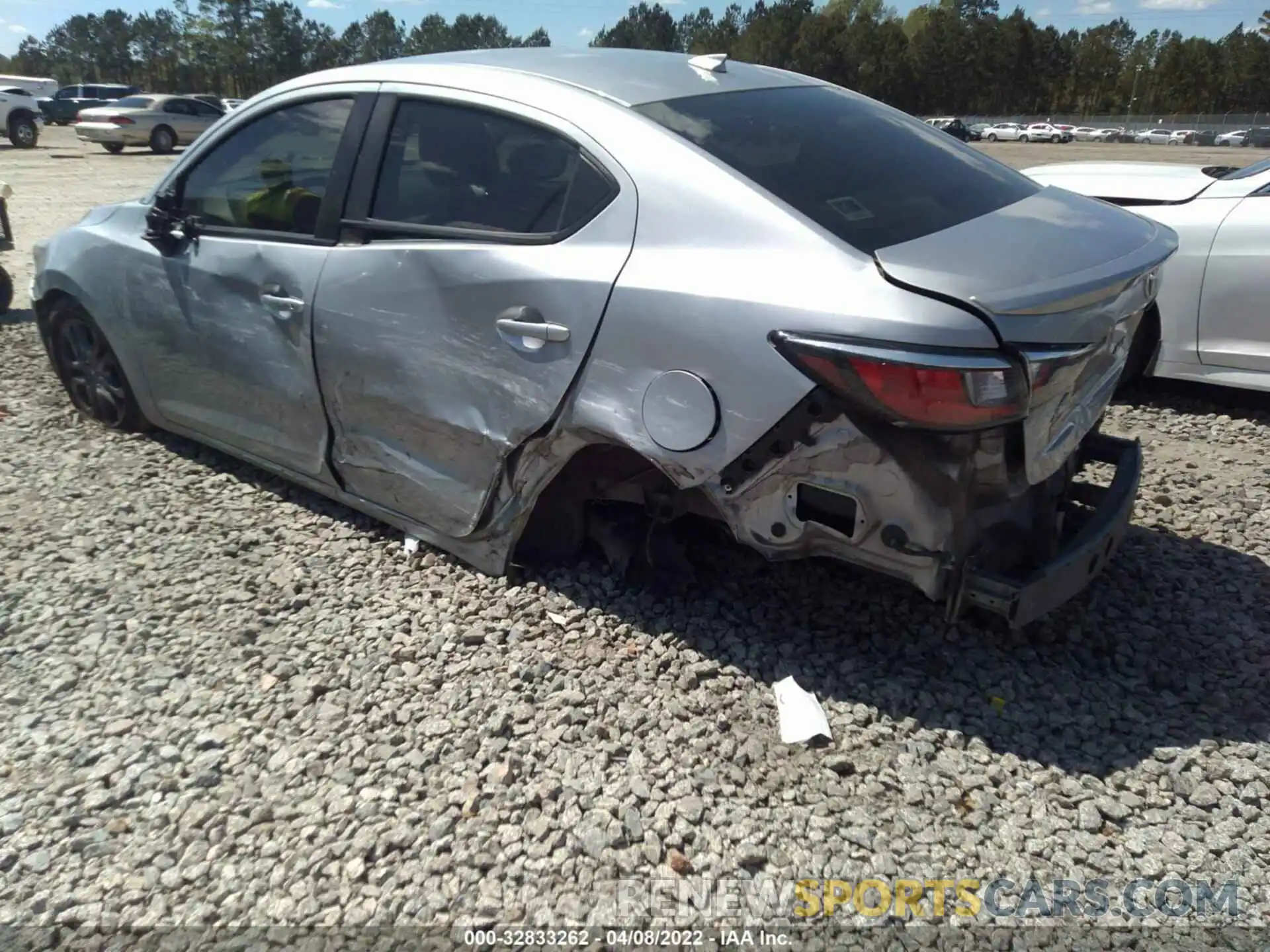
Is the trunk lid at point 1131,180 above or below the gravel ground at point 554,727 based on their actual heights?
above

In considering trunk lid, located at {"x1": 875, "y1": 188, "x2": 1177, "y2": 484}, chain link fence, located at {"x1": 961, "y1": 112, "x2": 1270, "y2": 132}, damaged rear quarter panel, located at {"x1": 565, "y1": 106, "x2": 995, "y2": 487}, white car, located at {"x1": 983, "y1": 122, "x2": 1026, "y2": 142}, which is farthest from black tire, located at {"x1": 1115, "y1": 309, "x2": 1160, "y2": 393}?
chain link fence, located at {"x1": 961, "y1": 112, "x2": 1270, "y2": 132}

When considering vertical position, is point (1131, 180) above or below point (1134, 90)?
below

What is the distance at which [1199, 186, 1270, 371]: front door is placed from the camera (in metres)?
4.68

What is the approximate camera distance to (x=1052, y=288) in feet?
7.79

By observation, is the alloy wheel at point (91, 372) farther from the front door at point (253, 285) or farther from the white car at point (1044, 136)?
the white car at point (1044, 136)

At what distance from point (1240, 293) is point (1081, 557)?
2.91 metres

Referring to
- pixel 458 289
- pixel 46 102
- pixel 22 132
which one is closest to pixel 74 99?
pixel 46 102

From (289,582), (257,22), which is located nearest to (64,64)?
(257,22)

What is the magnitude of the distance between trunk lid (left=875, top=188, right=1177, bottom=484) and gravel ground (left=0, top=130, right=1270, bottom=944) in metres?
0.79

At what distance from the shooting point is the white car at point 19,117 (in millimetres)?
25688

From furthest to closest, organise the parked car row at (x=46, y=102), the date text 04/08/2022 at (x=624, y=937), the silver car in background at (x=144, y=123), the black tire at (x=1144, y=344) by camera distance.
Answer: the parked car row at (x=46, y=102)
the silver car in background at (x=144, y=123)
the black tire at (x=1144, y=344)
the date text 04/08/2022 at (x=624, y=937)

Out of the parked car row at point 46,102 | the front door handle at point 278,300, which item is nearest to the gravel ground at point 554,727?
the front door handle at point 278,300

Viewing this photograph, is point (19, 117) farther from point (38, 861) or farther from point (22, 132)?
point (38, 861)

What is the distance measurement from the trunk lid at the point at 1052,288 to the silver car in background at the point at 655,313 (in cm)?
1
